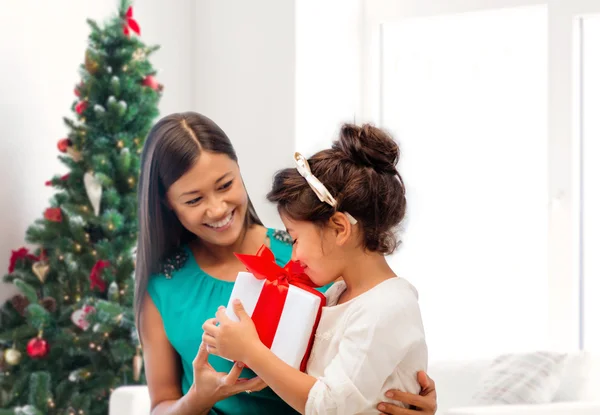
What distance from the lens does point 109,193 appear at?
130 inches

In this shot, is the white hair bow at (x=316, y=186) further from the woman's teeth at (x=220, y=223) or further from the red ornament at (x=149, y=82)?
the red ornament at (x=149, y=82)

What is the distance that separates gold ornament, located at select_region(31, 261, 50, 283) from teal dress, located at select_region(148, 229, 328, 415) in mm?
1368

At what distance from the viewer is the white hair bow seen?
5.48 feet

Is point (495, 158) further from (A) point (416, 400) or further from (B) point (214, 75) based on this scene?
(A) point (416, 400)

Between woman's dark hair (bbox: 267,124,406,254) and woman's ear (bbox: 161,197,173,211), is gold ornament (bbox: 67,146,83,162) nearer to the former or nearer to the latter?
woman's ear (bbox: 161,197,173,211)

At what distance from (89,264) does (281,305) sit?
1770mm

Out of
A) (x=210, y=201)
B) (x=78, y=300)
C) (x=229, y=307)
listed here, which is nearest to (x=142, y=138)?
(x=78, y=300)

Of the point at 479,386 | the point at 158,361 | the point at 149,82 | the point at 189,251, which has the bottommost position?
the point at 479,386

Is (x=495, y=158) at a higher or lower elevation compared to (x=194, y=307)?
higher

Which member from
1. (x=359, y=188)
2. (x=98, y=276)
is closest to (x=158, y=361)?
(x=359, y=188)

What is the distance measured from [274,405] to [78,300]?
5.09 ft

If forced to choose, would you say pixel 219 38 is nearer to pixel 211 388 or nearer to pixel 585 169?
pixel 585 169

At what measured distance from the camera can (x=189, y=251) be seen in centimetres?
217

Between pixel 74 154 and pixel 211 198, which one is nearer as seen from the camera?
pixel 211 198
